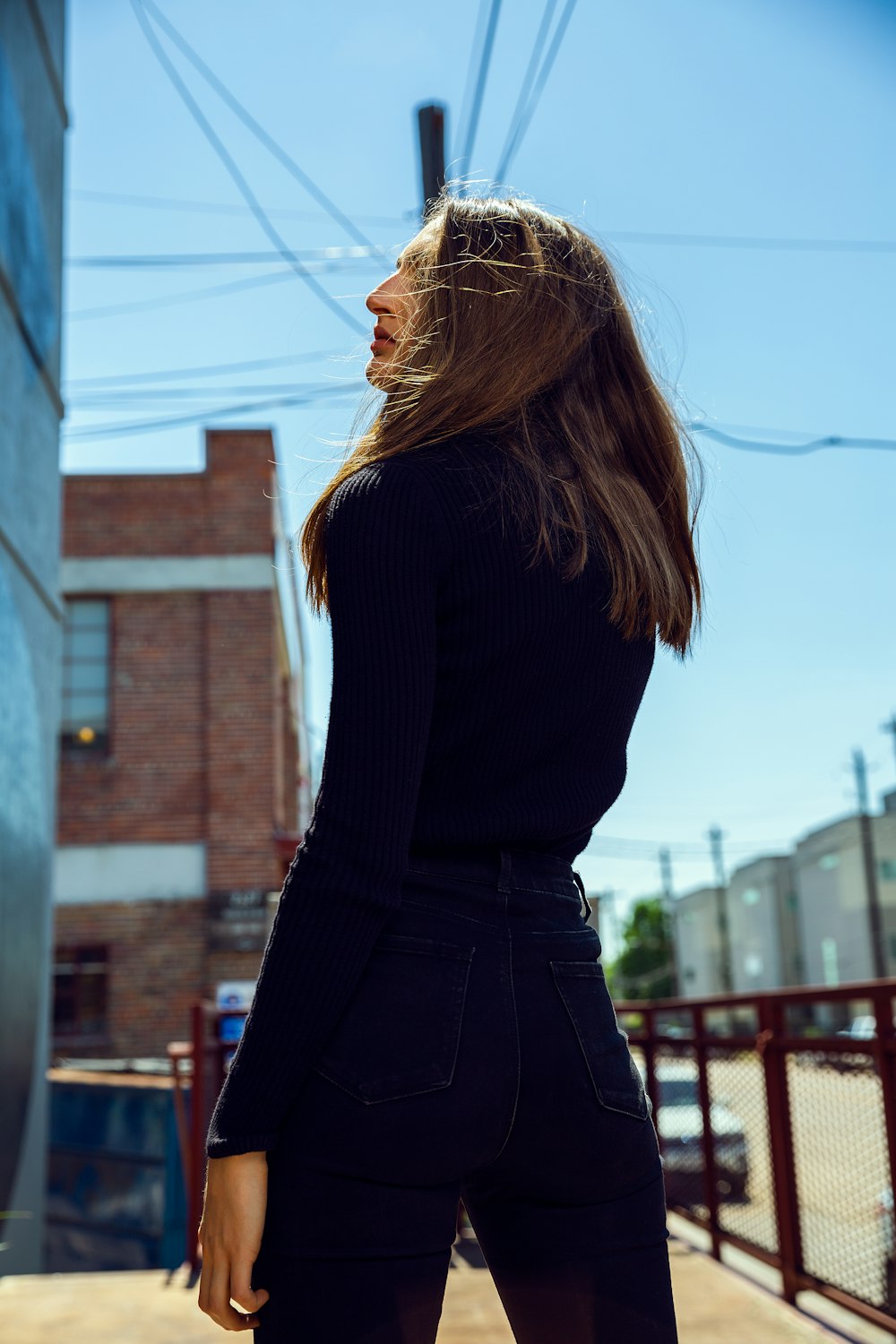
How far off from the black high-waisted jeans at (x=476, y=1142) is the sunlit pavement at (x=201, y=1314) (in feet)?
11.5

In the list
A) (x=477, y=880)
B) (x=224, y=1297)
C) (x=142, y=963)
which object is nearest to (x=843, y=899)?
(x=142, y=963)

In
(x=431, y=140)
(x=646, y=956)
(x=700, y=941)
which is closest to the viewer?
(x=431, y=140)

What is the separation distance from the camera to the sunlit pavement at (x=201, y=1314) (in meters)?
4.39

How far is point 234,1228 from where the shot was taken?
1050mm

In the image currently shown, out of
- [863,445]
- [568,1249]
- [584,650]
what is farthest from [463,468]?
[863,445]

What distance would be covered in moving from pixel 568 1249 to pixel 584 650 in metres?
0.55

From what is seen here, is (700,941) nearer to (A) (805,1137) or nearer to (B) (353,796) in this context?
(A) (805,1137)

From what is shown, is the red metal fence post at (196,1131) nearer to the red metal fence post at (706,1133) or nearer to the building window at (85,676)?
the red metal fence post at (706,1133)

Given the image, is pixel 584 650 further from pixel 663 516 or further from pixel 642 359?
pixel 642 359

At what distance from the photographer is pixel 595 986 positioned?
1.22 m

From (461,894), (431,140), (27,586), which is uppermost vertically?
(431,140)

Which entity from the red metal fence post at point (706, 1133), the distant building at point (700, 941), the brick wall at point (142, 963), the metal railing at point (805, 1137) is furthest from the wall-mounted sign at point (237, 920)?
the distant building at point (700, 941)

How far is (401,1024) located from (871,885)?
1846 inches

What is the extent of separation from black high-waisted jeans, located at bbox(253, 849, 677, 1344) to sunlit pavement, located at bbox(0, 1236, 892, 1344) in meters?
3.52
